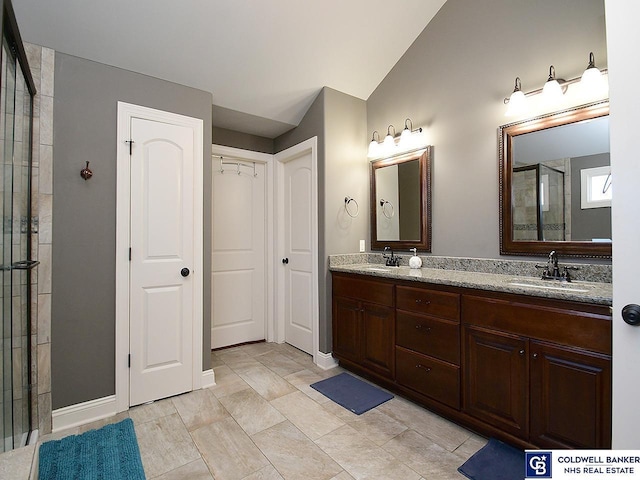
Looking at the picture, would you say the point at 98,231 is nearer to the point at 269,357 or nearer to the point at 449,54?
the point at 269,357

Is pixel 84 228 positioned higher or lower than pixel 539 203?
lower

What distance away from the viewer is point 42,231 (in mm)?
1929

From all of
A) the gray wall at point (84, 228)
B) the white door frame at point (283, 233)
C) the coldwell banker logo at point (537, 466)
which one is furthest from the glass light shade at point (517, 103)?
the gray wall at point (84, 228)

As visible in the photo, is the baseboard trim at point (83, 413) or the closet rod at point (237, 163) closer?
the baseboard trim at point (83, 413)

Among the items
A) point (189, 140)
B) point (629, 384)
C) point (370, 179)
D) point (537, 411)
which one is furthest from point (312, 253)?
point (629, 384)

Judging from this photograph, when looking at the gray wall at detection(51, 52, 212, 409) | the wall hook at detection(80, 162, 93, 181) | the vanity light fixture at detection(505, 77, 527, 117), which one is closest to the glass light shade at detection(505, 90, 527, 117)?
the vanity light fixture at detection(505, 77, 527, 117)

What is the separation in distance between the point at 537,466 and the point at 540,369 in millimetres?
441

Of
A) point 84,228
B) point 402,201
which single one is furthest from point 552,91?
point 84,228

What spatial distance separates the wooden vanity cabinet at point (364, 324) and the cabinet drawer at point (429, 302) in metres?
0.11

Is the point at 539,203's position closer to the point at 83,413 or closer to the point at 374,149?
the point at 374,149

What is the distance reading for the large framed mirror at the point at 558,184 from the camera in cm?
178

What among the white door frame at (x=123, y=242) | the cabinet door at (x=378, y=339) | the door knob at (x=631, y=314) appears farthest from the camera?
the cabinet door at (x=378, y=339)

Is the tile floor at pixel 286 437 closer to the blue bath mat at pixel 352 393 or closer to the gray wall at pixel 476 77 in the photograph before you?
the blue bath mat at pixel 352 393

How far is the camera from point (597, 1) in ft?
5.83
